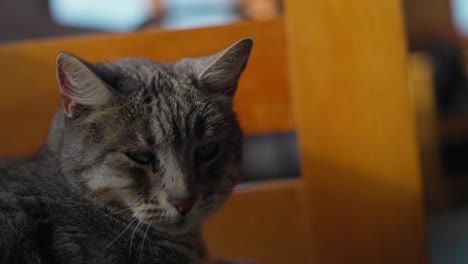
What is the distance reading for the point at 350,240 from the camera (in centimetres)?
A: 108

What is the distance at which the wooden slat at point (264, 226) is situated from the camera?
3.74ft

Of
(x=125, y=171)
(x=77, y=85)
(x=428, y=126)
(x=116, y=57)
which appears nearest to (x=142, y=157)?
(x=125, y=171)

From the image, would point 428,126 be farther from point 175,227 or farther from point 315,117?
point 175,227

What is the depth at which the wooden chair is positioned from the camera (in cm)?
104

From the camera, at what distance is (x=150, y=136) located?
2.64 feet

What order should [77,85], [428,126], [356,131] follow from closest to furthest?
[77,85] → [356,131] → [428,126]

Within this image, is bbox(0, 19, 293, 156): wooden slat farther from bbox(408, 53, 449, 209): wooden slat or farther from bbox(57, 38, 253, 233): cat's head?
bbox(408, 53, 449, 209): wooden slat

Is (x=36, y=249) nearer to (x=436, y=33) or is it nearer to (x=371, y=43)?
(x=371, y=43)

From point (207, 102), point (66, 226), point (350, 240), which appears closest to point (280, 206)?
point (350, 240)

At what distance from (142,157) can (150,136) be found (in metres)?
0.03

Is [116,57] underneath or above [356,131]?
above

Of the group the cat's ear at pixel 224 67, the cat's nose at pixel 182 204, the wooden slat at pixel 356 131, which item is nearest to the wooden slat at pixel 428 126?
the wooden slat at pixel 356 131

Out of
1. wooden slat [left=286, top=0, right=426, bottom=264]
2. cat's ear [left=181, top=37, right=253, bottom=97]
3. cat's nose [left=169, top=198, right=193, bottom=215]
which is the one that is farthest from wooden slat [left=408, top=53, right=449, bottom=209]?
cat's nose [left=169, top=198, right=193, bottom=215]

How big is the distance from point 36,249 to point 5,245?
1.5 inches
